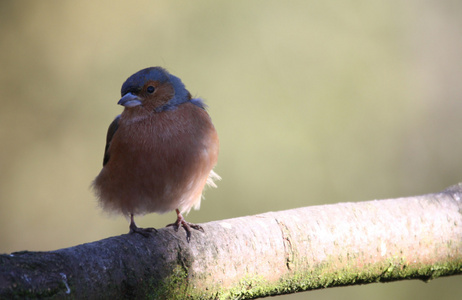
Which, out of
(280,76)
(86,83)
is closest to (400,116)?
(280,76)

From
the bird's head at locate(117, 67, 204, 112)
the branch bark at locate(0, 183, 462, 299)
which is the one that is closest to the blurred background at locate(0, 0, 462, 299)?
the bird's head at locate(117, 67, 204, 112)

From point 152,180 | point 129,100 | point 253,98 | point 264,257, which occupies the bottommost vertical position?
point 264,257

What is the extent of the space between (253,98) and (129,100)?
373 centimetres

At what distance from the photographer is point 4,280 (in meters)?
1.99

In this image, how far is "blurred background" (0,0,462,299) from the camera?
288 inches

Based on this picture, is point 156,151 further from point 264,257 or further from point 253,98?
point 253,98

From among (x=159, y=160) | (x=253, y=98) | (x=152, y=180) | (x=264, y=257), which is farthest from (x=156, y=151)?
(x=253, y=98)

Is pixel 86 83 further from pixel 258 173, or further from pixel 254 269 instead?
pixel 254 269

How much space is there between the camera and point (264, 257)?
308 cm

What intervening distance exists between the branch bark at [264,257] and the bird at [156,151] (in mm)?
560

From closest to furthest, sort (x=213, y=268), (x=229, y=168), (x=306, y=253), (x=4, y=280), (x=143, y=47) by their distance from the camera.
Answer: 1. (x=4, y=280)
2. (x=213, y=268)
3. (x=306, y=253)
4. (x=229, y=168)
5. (x=143, y=47)

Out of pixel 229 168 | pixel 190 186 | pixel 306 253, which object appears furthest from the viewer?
pixel 229 168

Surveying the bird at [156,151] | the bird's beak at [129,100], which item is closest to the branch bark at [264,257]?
the bird at [156,151]

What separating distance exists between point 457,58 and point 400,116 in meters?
1.29
